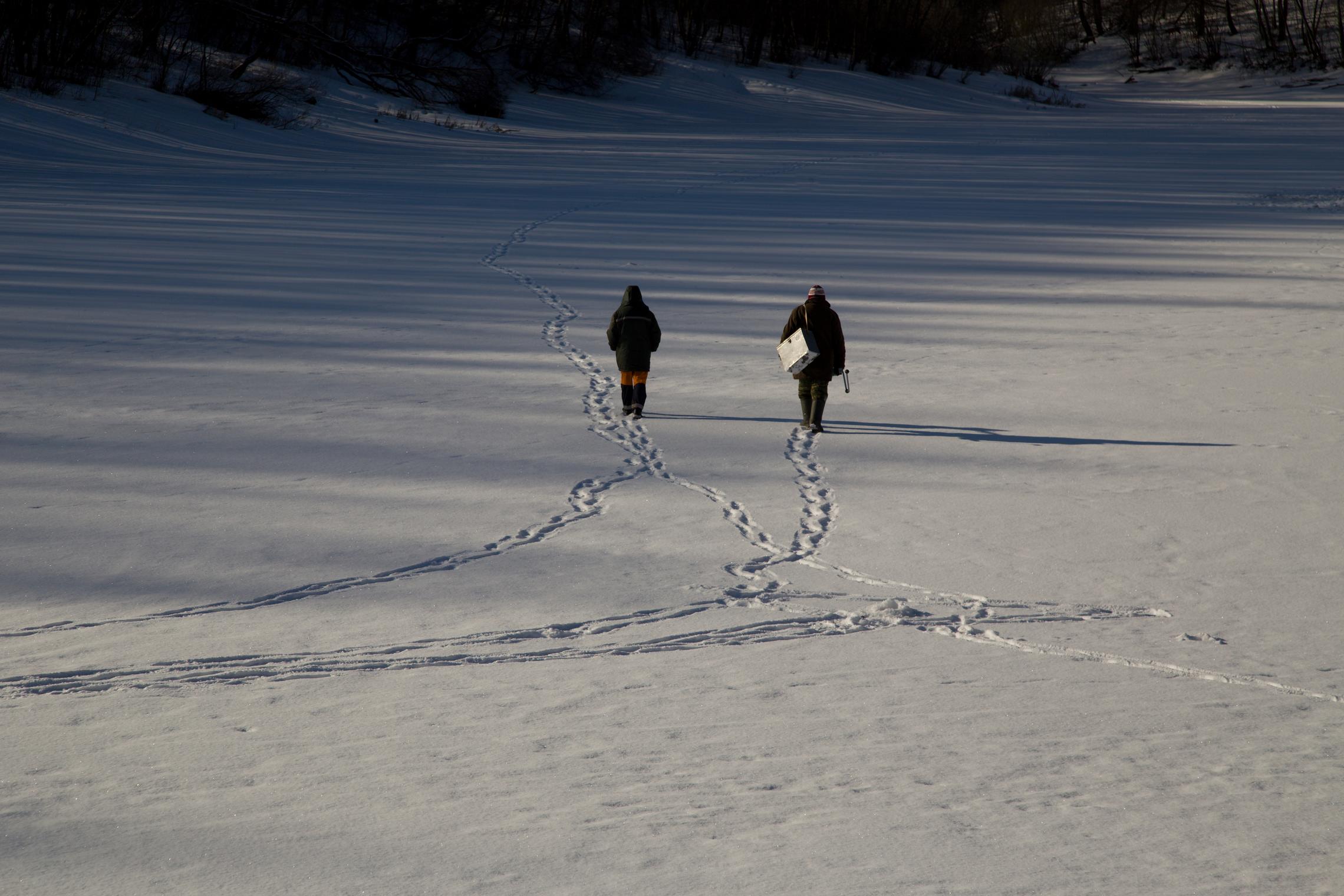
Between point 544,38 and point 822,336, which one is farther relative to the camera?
point 544,38

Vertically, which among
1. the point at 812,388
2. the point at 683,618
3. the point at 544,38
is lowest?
the point at 683,618

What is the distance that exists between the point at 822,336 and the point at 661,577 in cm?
311

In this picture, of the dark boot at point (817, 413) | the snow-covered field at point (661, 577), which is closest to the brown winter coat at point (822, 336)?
the dark boot at point (817, 413)

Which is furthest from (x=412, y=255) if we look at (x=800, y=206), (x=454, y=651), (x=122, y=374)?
(x=454, y=651)

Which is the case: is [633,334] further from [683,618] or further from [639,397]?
[683,618]

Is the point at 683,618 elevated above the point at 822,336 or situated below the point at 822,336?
below

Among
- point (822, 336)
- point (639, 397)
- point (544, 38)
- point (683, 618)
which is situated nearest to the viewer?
point (683, 618)

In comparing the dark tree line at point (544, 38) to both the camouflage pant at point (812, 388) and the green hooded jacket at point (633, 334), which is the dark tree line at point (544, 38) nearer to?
the green hooded jacket at point (633, 334)

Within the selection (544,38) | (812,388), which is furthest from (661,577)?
(544,38)

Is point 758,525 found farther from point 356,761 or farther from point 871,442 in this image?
point 356,761

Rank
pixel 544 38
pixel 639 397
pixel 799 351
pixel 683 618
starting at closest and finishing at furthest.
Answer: pixel 683 618
pixel 799 351
pixel 639 397
pixel 544 38

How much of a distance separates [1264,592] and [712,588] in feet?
7.64

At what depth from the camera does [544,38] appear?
139 ft

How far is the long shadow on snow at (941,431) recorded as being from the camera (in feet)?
25.7
